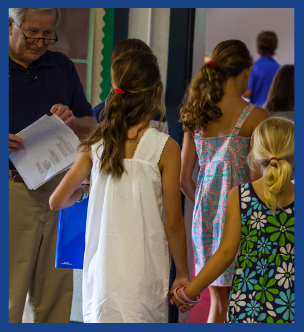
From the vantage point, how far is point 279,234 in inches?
61.9

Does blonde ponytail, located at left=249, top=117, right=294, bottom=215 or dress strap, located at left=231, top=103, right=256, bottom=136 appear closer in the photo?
blonde ponytail, located at left=249, top=117, right=294, bottom=215

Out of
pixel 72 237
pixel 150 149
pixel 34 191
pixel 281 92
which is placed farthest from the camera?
pixel 281 92

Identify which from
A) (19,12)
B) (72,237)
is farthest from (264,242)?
(19,12)

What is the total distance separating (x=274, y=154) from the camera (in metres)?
1.59

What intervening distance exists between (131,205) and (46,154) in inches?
25.0

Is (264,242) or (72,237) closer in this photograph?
(264,242)

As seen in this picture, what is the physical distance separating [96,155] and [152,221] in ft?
1.15

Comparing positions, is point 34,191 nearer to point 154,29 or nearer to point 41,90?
point 41,90

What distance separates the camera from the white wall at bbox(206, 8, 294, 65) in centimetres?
269

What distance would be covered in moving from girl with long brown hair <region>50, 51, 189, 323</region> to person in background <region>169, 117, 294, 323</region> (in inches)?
6.7

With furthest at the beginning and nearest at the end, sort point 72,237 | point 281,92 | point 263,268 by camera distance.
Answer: point 281,92, point 72,237, point 263,268

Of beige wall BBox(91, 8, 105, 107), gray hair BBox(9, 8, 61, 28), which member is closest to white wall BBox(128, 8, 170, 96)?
beige wall BBox(91, 8, 105, 107)

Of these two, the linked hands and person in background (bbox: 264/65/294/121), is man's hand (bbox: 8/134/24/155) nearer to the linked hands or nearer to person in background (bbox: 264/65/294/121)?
the linked hands

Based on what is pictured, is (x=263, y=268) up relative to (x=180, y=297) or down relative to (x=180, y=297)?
up
